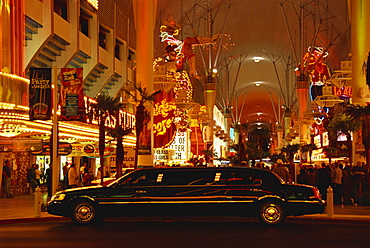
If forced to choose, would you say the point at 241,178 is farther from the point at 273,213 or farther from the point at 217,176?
the point at 273,213

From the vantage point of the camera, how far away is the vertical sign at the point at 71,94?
71.7 feet

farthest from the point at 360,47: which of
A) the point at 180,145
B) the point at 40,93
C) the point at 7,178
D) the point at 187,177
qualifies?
the point at 180,145

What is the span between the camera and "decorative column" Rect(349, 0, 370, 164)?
31.0 m

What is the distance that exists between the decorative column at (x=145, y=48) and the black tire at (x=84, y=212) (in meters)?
14.2

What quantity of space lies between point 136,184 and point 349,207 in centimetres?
893

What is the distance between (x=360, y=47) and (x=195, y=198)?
751 inches

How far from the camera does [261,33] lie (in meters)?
81.2

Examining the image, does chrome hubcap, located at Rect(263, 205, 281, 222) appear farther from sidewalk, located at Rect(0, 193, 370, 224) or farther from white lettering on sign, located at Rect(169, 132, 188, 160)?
white lettering on sign, located at Rect(169, 132, 188, 160)

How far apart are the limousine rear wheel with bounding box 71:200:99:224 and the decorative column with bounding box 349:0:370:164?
19.3 m

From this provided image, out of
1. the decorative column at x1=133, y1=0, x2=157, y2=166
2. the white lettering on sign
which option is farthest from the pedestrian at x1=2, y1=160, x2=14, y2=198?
the white lettering on sign

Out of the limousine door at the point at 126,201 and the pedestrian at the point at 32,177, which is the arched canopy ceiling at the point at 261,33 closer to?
the pedestrian at the point at 32,177

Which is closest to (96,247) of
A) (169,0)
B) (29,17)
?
(29,17)

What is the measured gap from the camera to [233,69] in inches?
3871

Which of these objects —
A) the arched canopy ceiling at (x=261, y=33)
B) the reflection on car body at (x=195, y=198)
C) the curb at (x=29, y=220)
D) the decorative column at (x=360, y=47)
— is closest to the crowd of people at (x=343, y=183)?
the reflection on car body at (x=195, y=198)
